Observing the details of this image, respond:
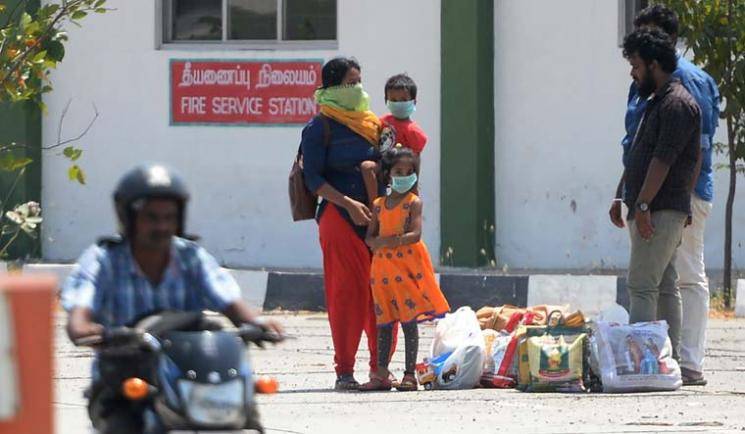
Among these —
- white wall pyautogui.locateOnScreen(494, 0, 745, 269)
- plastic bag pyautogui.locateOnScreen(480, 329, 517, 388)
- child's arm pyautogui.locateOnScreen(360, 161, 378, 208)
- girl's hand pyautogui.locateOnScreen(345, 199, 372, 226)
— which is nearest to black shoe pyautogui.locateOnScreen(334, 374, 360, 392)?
plastic bag pyautogui.locateOnScreen(480, 329, 517, 388)

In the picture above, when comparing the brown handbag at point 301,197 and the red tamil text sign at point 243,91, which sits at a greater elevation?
the red tamil text sign at point 243,91

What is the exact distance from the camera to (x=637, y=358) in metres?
9.13

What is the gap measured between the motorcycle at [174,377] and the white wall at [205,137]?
413 inches

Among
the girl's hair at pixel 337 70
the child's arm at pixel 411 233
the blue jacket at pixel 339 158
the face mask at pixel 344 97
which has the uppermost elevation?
the girl's hair at pixel 337 70

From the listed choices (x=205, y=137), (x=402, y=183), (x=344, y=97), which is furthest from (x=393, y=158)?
(x=205, y=137)

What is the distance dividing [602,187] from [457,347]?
6.20 metres

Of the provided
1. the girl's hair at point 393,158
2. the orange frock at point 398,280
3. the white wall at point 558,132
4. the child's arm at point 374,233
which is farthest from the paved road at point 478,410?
the white wall at point 558,132

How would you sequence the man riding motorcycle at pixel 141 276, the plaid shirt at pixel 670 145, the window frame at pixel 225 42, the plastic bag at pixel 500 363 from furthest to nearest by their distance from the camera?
1. the window frame at pixel 225 42
2. the plastic bag at pixel 500 363
3. the plaid shirt at pixel 670 145
4. the man riding motorcycle at pixel 141 276

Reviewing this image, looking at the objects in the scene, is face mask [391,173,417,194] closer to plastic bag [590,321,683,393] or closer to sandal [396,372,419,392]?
sandal [396,372,419,392]

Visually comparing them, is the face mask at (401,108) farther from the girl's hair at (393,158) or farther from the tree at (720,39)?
the tree at (720,39)

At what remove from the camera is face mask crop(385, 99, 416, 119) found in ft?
32.2

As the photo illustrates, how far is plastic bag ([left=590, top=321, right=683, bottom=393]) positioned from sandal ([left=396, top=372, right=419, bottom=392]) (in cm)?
99

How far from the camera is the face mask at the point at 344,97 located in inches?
379

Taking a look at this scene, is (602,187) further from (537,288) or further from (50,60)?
(50,60)
